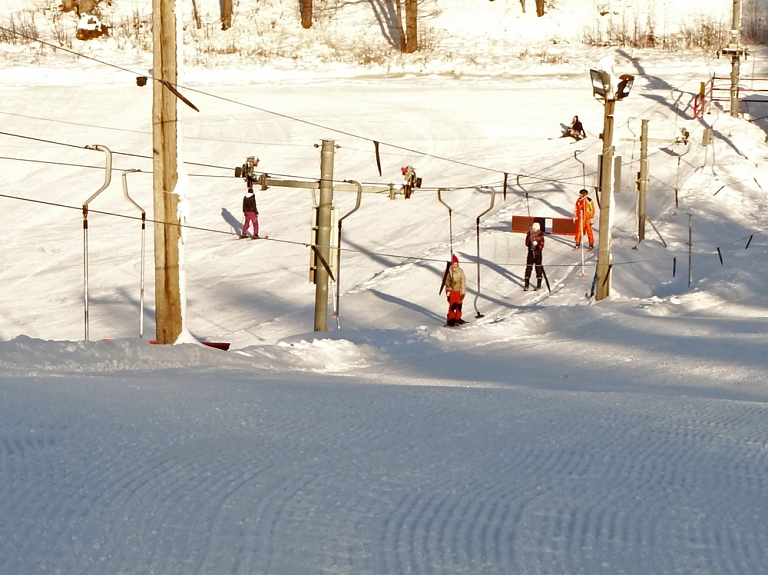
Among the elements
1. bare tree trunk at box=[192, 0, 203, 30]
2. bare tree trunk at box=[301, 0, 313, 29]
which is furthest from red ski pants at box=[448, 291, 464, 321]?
bare tree trunk at box=[192, 0, 203, 30]

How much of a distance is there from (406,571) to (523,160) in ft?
99.2

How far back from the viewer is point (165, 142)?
44.1ft

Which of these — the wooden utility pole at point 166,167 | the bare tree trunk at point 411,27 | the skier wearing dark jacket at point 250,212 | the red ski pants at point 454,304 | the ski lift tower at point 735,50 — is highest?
the bare tree trunk at point 411,27

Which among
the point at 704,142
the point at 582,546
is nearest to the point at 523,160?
the point at 704,142

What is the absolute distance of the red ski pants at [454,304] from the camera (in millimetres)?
18203

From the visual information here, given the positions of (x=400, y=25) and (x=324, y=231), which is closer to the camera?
(x=324, y=231)

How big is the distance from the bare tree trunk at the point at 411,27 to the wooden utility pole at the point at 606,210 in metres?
29.3

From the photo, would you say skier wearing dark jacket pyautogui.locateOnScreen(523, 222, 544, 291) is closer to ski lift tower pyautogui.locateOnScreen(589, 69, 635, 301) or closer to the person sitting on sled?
ski lift tower pyautogui.locateOnScreen(589, 69, 635, 301)

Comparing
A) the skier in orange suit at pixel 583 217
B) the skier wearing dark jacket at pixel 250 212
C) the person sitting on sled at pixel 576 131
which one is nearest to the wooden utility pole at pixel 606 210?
the skier in orange suit at pixel 583 217

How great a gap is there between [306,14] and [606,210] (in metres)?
35.7

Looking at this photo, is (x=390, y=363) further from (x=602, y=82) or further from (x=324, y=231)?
(x=602, y=82)

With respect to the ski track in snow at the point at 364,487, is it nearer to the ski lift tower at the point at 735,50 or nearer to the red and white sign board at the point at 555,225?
the red and white sign board at the point at 555,225

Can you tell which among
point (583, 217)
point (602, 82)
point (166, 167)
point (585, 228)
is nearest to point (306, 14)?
point (585, 228)

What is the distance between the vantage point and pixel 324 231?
17.2 m
